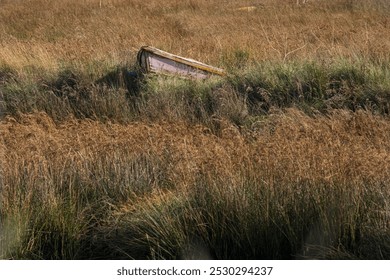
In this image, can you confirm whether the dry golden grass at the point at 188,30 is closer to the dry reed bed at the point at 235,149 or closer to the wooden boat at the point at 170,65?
the wooden boat at the point at 170,65

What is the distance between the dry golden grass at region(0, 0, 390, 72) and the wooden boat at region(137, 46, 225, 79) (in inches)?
44.3

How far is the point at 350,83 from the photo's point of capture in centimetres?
834

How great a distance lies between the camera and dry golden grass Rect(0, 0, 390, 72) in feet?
35.9

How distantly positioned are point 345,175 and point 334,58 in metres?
5.00

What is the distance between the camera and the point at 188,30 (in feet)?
49.9

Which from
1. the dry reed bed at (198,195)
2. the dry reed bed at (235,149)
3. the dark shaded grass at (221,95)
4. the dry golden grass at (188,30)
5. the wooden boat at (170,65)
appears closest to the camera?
the dry reed bed at (198,195)

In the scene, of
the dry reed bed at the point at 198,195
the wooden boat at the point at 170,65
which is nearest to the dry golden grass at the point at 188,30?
the wooden boat at the point at 170,65

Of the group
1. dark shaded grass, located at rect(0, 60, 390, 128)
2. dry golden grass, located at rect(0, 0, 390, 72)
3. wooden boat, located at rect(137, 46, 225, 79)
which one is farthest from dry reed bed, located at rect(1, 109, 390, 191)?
dry golden grass, located at rect(0, 0, 390, 72)

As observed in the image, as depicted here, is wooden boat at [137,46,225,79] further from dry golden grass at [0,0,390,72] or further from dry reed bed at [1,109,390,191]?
dry reed bed at [1,109,390,191]

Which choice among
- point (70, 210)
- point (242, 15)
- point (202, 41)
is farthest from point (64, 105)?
point (242, 15)

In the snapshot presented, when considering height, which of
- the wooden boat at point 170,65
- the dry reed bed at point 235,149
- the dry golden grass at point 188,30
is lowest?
the dry golden grass at point 188,30

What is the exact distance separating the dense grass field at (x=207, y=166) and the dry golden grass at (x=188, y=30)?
1171 mm

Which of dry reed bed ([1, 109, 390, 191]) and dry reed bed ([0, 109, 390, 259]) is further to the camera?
dry reed bed ([1, 109, 390, 191])

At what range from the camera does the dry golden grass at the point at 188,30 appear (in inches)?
431
